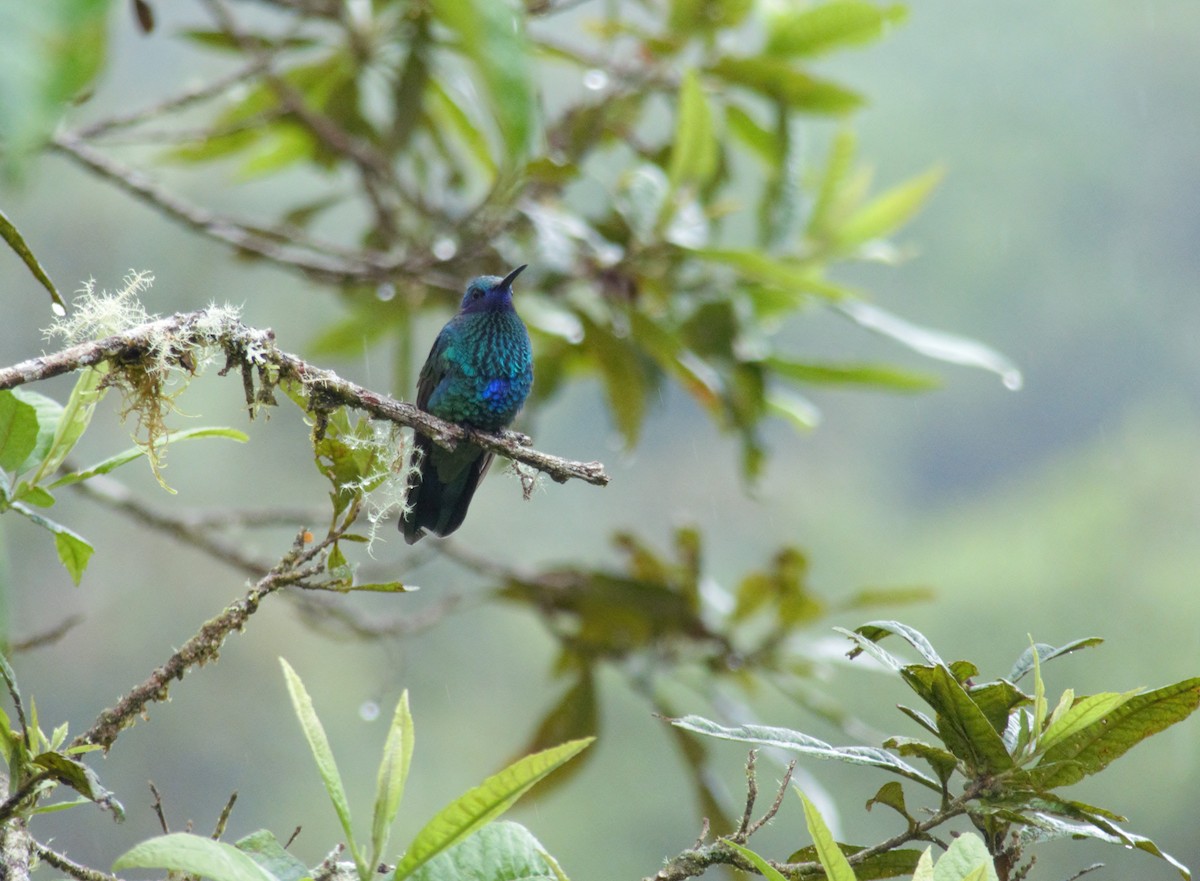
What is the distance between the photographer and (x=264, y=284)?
16.2 metres

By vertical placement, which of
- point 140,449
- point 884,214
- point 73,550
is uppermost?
point 884,214

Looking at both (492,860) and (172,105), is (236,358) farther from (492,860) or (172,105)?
(172,105)

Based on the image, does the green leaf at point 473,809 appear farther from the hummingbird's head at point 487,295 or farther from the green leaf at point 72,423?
the hummingbird's head at point 487,295

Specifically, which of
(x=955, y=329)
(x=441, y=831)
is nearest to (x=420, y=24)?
(x=441, y=831)

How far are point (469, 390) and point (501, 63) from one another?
8.19 ft

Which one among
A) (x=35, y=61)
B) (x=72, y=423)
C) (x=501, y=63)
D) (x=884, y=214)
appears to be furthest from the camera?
(x=884, y=214)

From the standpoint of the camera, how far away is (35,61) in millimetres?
401

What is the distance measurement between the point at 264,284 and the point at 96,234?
2.36 m


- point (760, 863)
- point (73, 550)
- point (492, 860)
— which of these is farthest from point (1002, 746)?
point (73, 550)

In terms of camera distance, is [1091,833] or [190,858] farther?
[1091,833]

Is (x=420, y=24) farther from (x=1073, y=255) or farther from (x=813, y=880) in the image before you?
(x=1073, y=255)

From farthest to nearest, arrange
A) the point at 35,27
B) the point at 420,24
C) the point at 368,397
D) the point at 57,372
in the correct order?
1. the point at 420,24
2. the point at 368,397
3. the point at 57,372
4. the point at 35,27

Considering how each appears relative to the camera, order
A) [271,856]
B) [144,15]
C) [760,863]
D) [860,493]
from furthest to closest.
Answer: [860,493] → [144,15] → [271,856] → [760,863]

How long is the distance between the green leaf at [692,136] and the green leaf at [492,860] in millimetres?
2308
